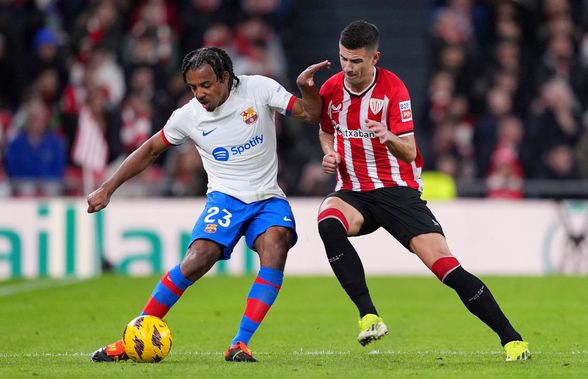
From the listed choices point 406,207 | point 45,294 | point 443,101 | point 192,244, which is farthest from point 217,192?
point 443,101

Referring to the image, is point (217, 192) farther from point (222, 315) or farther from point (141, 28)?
point (141, 28)

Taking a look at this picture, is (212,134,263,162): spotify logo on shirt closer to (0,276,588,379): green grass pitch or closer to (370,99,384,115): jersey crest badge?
(370,99,384,115): jersey crest badge

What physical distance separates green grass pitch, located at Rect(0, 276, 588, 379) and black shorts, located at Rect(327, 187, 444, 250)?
0.85 meters

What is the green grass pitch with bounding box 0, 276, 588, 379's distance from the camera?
7.69 meters

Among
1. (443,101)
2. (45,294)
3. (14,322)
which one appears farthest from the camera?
(443,101)

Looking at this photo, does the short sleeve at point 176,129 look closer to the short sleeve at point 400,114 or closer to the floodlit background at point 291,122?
the short sleeve at point 400,114

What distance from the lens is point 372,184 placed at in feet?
27.7

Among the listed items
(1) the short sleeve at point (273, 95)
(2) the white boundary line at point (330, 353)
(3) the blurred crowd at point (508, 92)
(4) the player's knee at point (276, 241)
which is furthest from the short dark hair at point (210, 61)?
(3) the blurred crowd at point (508, 92)

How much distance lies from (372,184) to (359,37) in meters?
1.01

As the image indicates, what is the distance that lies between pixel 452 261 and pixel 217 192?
5.33ft

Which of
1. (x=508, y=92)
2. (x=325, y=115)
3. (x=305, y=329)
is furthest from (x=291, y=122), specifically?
(x=325, y=115)

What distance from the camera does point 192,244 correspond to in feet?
27.1

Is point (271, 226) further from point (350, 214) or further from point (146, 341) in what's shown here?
point (146, 341)

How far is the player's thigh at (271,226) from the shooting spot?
8203 millimetres
